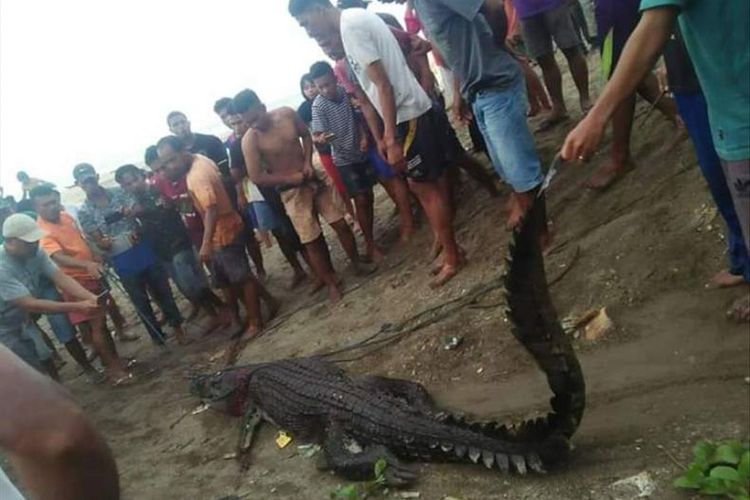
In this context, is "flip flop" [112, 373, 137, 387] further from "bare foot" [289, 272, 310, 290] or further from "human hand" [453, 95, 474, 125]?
"human hand" [453, 95, 474, 125]

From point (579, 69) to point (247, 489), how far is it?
14.5 ft

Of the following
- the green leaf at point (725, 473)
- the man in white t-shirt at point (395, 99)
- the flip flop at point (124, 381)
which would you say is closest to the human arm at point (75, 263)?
the flip flop at point (124, 381)

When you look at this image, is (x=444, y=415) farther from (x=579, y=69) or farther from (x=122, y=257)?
(x=122, y=257)

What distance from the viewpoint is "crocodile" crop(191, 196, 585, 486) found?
99.3 inches

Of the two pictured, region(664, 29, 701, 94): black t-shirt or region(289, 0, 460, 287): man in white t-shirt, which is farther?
region(289, 0, 460, 287): man in white t-shirt

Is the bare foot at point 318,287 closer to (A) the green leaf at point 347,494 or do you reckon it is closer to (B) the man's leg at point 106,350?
(B) the man's leg at point 106,350

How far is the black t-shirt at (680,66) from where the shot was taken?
289 centimetres

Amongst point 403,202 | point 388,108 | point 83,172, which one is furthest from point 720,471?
point 83,172

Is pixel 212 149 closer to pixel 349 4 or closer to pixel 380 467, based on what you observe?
pixel 349 4

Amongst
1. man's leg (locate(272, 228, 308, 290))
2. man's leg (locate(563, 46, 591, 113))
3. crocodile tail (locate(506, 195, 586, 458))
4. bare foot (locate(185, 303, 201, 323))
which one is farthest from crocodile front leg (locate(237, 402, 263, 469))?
man's leg (locate(563, 46, 591, 113))

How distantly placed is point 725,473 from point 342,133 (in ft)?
14.5

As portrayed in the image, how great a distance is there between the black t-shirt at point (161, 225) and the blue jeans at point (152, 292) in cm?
30

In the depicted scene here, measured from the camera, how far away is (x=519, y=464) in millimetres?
2801

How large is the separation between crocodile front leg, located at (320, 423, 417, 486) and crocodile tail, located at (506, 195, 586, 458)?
82cm
